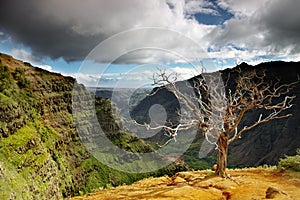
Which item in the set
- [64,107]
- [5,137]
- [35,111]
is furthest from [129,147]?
[5,137]

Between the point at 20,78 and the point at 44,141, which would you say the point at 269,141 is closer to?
the point at 44,141

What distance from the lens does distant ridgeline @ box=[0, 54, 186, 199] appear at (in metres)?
33.1

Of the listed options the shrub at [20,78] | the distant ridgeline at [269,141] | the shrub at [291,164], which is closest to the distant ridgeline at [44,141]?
the shrub at [20,78]

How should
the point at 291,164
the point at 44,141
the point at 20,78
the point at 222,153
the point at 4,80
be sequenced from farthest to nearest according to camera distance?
the point at 20,78
the point at 44,141
the point at 4,80
the point at 291,164
the point at 222,153

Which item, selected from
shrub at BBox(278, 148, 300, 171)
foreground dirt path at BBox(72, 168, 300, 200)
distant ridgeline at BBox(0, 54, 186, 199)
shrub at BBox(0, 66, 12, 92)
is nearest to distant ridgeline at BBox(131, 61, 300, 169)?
distant ridgeline at BBox(0, 54, 186, 199)

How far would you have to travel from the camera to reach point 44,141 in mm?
64188

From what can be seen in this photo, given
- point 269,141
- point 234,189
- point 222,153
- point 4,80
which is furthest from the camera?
point 269,141

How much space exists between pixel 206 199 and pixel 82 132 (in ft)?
315

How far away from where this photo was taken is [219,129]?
16.4 m

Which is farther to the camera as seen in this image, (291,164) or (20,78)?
(20,78)

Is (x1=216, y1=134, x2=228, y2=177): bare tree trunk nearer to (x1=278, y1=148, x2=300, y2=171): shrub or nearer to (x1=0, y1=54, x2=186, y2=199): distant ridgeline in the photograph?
(x1=278, y1=148, x2=300, y2=171): shrub

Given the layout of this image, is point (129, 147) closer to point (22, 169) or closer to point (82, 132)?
point (82, 132)

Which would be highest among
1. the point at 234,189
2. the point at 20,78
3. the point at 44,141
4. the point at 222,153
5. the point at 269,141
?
the point at 20,78

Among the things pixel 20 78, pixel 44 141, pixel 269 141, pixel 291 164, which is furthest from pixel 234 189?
pixel 269 141
